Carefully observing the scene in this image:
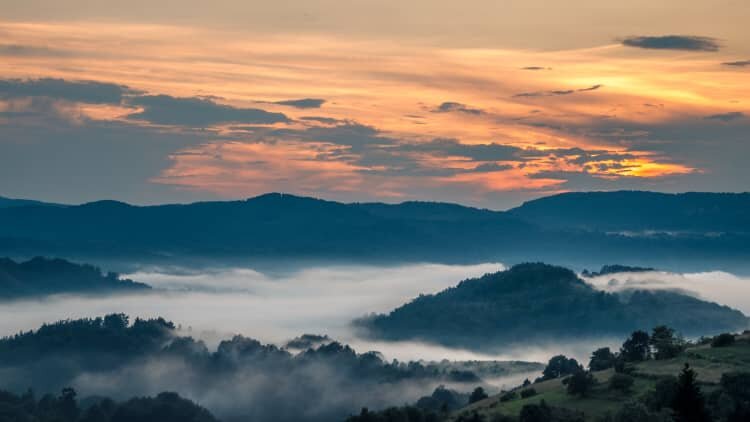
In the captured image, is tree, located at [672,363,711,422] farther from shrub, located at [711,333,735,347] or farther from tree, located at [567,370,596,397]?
shrub, located at [711,333,735,347]

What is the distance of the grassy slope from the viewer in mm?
118019

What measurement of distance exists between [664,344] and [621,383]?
2249 centimetres

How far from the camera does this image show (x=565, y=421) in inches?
4387

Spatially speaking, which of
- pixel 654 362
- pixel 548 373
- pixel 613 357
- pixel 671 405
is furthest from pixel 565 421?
pixel 548 373

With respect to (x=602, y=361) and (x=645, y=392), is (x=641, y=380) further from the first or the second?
(x=602, y=361)

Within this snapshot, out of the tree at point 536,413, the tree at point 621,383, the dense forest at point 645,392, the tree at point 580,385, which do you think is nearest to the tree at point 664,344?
the dense forest at point 645,392

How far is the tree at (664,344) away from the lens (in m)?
139

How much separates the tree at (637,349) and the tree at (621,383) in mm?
20570

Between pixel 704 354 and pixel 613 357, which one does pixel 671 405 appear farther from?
pixel 613 357

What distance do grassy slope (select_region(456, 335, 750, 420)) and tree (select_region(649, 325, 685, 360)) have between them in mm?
1884

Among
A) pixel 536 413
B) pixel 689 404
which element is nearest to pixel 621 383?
pixel 536 413

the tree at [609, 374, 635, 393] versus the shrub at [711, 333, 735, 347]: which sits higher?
the shrub at [711, 333, 735, 347]

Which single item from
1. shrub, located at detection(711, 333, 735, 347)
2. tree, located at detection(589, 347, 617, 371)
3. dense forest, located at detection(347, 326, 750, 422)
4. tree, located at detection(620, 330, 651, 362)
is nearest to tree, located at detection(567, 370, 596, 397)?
dense forest, located at detection(347, 326, 750, 422)

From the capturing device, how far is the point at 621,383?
122 meters
